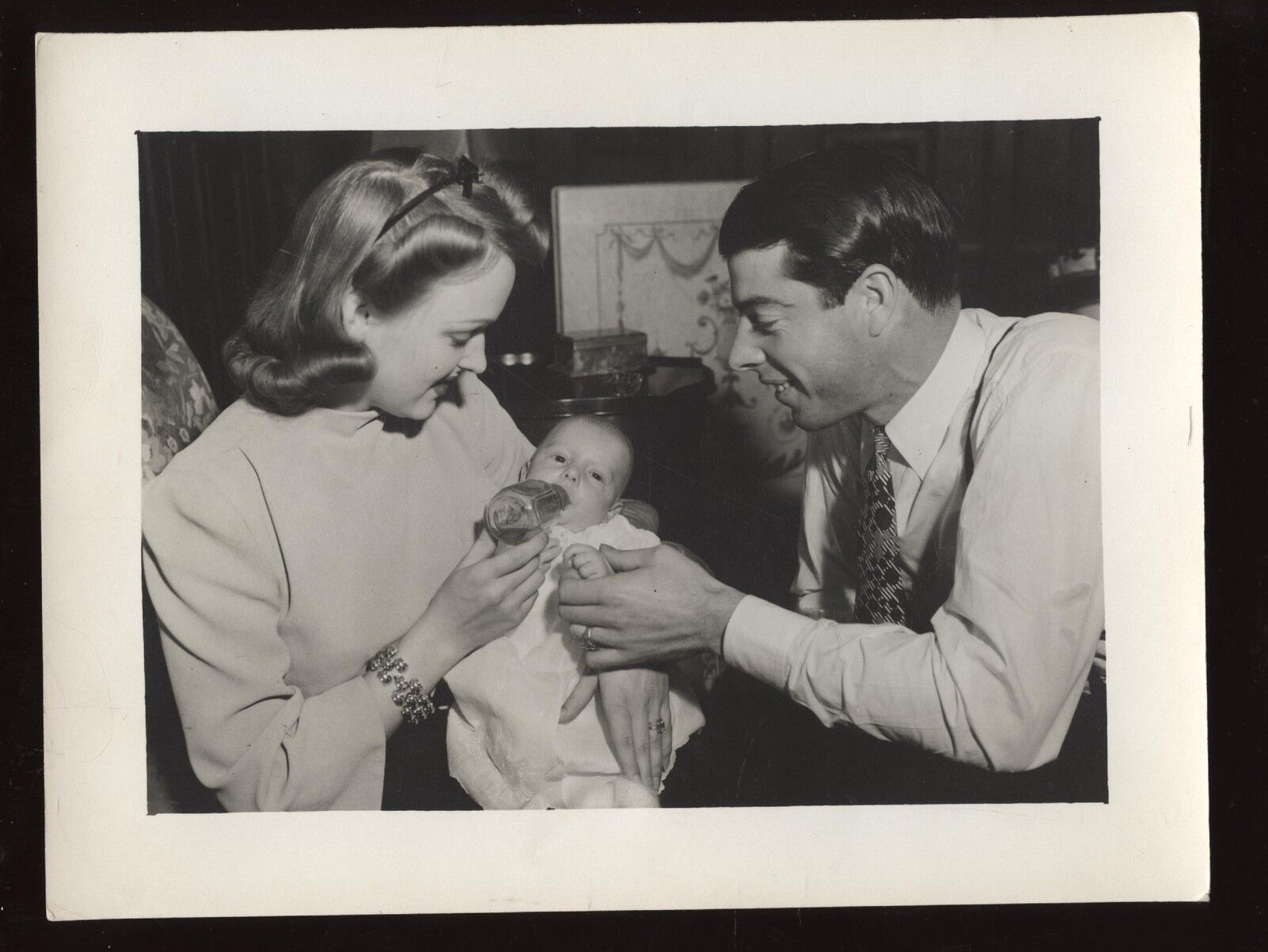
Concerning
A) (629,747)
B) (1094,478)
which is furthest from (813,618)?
(1094,478)

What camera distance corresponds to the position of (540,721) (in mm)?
1551

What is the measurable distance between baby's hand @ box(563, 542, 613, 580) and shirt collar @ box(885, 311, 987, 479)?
0.47 m

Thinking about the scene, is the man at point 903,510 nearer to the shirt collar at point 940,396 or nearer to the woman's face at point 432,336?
the shirt collar at point 940,396

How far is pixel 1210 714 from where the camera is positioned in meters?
1.61

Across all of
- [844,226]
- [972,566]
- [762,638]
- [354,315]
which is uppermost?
[844,226]

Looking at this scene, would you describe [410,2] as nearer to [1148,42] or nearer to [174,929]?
[1148,42]

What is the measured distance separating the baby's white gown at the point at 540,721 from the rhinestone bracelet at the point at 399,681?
46 millimetres

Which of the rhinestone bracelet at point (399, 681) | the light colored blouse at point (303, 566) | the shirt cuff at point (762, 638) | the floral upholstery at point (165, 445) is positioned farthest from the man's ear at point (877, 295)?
the floral upholstery at point (165, 445)

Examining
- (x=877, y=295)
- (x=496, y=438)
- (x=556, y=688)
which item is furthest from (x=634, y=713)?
(x=877, y=295)

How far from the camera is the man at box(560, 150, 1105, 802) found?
5.00 ft

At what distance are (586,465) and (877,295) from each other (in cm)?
48

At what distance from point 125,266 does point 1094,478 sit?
4.74 feet

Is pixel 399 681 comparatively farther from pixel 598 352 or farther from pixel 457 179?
pixel 457 179

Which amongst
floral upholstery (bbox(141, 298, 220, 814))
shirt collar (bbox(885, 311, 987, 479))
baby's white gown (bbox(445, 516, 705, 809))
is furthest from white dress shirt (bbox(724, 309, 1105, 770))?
floral upholstery (bbox(141, 298, 220, 814))
